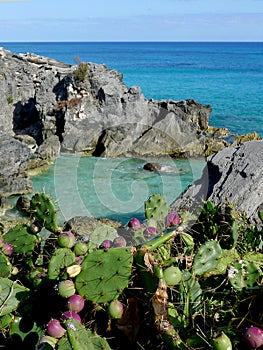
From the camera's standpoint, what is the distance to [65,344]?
1.90 meters

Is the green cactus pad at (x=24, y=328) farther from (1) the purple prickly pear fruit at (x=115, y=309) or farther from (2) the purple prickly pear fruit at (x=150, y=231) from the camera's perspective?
(2) the purple prickly pear fruit at (x=150, y=231)

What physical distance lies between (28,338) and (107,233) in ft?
2.95

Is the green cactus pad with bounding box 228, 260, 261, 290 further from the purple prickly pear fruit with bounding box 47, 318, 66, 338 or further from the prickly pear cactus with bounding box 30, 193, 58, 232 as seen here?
the prickly pear cactus with bounding box 30, 193, 58, 232

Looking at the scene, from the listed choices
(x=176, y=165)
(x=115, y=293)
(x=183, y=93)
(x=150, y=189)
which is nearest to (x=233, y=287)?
(x=115, y=293)

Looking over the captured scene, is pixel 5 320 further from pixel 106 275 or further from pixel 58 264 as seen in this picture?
pixel 106 275

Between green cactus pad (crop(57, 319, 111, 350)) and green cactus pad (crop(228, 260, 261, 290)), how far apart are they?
2.10 ft

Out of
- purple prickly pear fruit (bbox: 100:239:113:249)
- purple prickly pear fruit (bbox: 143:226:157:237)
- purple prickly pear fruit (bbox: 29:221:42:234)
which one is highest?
purple prickly pear fruit (bbox: 100:239:113:249)

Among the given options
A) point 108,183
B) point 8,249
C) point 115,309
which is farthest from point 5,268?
point 108,183

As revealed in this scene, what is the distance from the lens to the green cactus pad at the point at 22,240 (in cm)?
316

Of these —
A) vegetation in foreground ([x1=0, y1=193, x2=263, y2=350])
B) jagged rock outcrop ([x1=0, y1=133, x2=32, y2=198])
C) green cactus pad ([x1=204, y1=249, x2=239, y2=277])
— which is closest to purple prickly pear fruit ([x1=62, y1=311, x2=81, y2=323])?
vegetation in foreground ([x1=0, y1=193, x2=263, y2=350])

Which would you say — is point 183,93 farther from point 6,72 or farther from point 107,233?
point 107,233

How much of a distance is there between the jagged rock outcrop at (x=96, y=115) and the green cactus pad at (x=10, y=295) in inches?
814

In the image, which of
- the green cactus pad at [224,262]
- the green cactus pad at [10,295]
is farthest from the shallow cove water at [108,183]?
the green cactus pad at [10,295]

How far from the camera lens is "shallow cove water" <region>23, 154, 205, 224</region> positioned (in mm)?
16511
